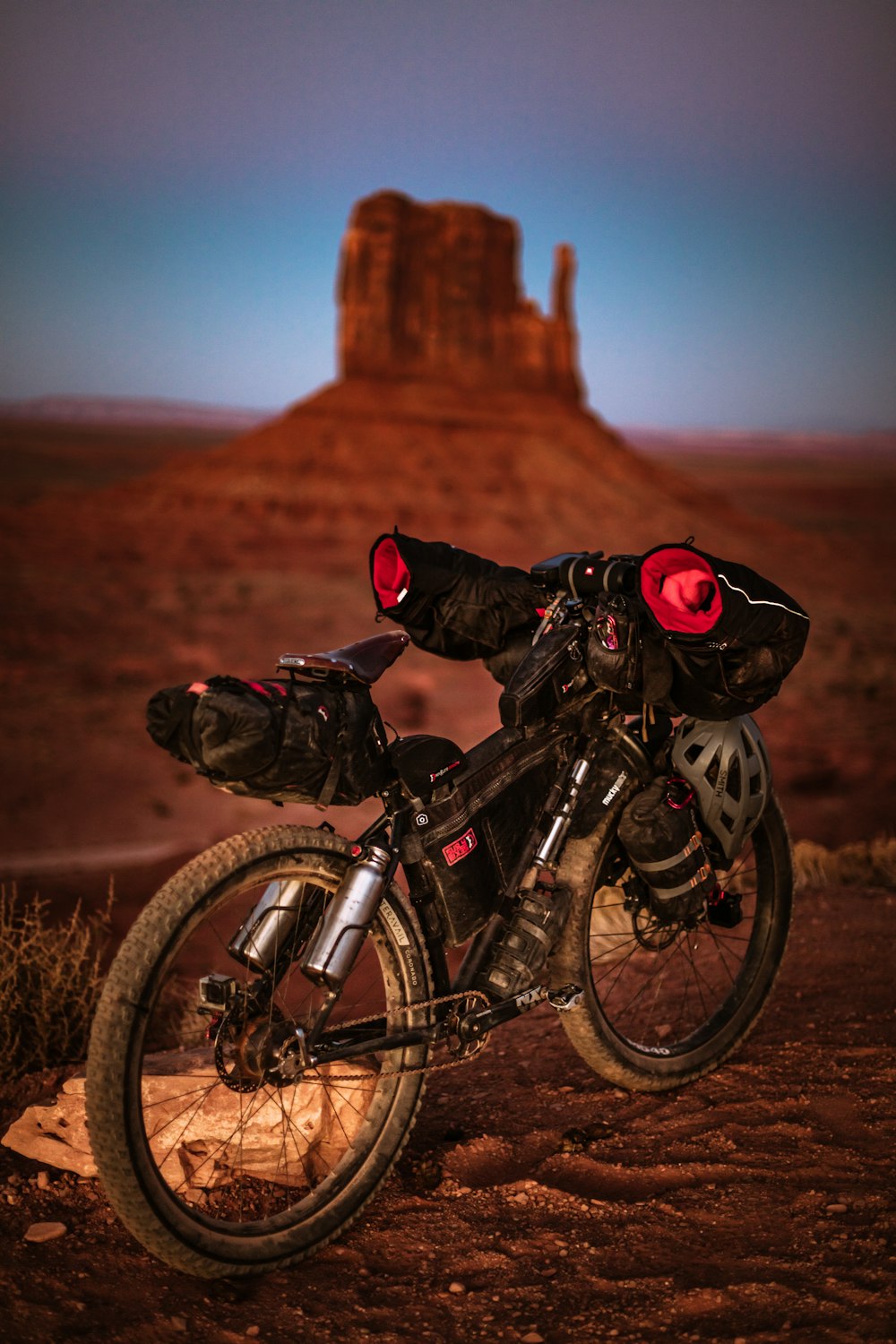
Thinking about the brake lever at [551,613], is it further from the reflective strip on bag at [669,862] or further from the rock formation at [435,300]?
the rock formation at [435,300]

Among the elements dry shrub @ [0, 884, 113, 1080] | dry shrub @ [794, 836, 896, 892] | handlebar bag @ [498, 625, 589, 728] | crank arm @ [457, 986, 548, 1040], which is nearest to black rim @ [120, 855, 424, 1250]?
crank arm @ [457, 986, 548, 1040]

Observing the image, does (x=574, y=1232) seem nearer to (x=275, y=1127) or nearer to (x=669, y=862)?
(x=275, y=1127)

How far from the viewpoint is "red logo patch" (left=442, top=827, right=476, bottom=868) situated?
2.88 m

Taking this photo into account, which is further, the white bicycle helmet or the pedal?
the white bicycle helmet

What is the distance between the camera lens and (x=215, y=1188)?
9.87 ft

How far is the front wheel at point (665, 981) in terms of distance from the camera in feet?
10.6

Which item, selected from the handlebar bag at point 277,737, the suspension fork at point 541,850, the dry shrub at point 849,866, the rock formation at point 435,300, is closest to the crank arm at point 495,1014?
the suspension fork at point 541,850

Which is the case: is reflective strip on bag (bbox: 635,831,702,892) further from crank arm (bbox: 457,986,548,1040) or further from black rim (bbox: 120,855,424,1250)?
black rim (bbox: 120,855,424,1250)

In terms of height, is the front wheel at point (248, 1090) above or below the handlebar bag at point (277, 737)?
→ below

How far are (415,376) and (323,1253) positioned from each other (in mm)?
79366

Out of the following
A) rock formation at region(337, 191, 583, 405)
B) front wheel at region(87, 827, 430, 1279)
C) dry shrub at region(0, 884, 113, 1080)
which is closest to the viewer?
front wheel at region(87, 827, 430, 1279)

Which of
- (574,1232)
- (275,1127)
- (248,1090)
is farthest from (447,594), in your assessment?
(574,1232)

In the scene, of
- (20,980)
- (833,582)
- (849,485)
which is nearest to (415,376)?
(833,582)

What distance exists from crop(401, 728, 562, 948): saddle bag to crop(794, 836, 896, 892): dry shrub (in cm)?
367
